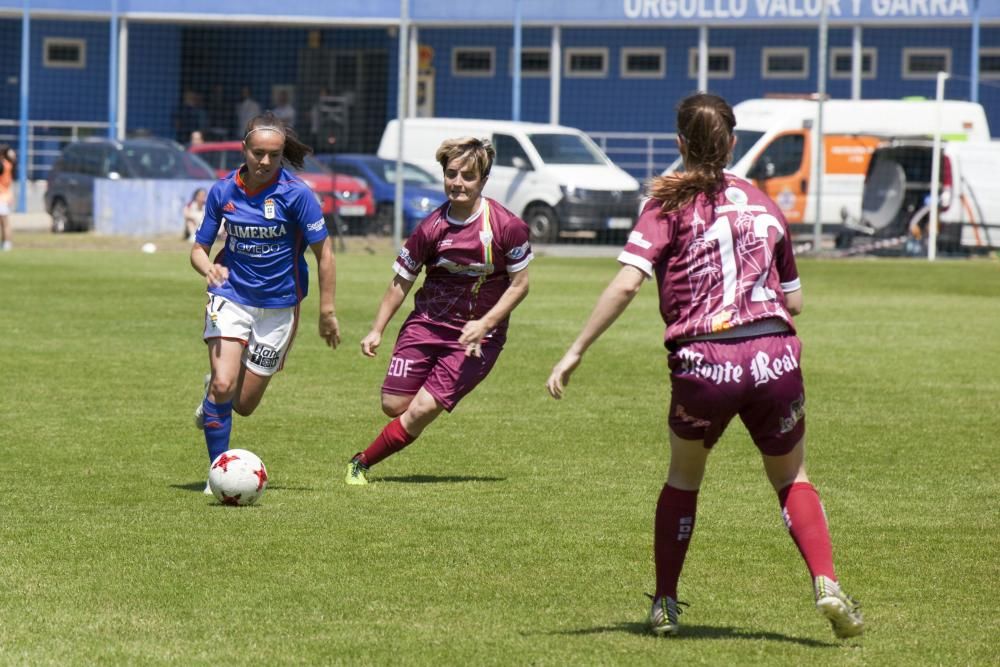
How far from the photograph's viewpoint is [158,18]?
38.3 m

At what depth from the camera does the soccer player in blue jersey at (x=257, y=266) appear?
27.8ft

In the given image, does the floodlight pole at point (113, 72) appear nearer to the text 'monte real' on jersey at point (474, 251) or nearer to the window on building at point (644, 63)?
A: the window on building at point (644, 63)

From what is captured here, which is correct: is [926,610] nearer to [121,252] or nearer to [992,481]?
[992,481]

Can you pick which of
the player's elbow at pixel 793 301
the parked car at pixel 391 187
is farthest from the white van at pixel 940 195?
the player's elbow at pixel 793 301

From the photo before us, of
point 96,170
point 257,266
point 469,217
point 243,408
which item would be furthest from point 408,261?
point 96,170

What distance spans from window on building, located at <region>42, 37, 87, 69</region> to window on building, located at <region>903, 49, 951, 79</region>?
63.2 ft

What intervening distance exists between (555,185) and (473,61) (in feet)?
40.8

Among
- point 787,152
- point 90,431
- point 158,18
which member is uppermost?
point 158,18

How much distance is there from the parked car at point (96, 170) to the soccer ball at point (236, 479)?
24.3 m

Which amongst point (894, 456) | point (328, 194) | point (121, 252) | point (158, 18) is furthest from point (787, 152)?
point (894, 456)

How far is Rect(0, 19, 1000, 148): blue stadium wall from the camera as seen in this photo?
40844 millimetres

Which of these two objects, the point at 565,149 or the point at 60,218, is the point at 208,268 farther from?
the point at 60,218

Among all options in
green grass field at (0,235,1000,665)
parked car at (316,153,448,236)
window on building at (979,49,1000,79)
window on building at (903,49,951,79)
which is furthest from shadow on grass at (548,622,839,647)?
window on building at (979,49,1000,79)

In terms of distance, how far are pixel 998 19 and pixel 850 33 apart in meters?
4.57
